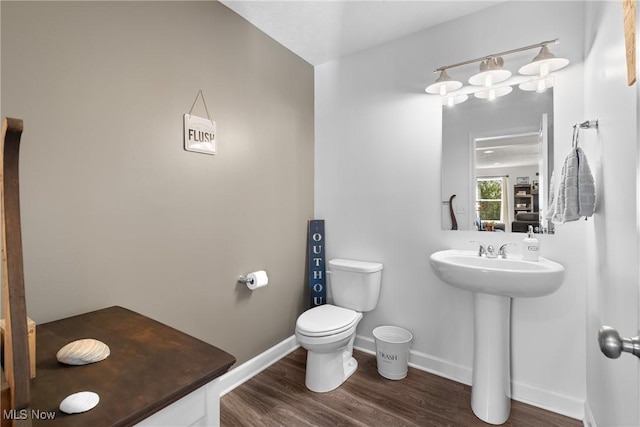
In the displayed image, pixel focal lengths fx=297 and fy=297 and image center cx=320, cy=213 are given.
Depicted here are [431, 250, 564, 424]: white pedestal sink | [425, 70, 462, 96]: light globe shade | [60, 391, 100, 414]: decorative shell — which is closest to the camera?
[60, 391, 100, 414]: decorative shell

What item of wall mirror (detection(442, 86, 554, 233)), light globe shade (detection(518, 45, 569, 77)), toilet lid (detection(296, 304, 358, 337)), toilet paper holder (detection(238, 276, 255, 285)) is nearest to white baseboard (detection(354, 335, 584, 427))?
toilet lid (detection(296, 304, 358, 337))

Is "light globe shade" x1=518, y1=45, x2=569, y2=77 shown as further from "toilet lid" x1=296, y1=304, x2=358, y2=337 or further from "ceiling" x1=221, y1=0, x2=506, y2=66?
"toilet lid" x1=296, y1=304, x2=358, y2=337

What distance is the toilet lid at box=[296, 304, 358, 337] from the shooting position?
1824 millimetres

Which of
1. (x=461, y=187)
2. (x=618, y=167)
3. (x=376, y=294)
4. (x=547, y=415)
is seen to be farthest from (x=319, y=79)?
(x=547, y=415)

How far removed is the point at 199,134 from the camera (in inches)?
69.5

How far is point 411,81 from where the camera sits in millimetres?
2219

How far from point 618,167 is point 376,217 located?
1468 mm

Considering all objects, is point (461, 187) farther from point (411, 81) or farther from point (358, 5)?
point (358, 5)

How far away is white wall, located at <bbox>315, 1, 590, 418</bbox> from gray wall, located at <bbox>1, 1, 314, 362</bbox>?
1.48 ft

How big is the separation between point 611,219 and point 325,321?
1.51 meters

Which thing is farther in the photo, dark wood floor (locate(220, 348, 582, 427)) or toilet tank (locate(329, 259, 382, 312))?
toilet tank (locate(329, 259, 382, 312))

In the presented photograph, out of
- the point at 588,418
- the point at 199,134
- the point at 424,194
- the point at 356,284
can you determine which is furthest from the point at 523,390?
the point at 199,134

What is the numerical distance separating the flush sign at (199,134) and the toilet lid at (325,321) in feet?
4.05

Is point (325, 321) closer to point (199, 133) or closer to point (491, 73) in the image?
point (199, 133)
